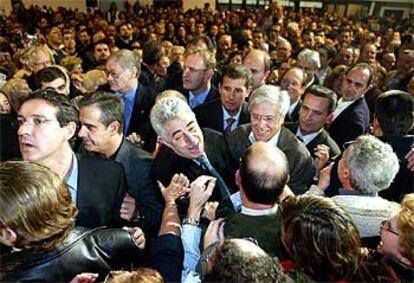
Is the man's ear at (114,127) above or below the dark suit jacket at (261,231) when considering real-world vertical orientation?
above

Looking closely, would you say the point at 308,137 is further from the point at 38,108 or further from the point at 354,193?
the point at 38,108

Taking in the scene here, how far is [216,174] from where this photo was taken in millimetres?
2031

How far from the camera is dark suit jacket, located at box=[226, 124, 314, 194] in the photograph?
2.15m

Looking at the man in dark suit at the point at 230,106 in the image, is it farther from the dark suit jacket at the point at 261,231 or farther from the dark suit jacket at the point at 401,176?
the dark suit jacket at the point at 261,231

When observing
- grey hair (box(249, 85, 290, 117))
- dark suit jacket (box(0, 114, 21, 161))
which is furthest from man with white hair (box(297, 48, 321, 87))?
dark suit jacket (box(0, 114, 21, 161))

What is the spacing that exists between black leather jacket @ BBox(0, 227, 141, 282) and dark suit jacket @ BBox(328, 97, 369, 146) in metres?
1.78

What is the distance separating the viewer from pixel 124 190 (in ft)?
6.30

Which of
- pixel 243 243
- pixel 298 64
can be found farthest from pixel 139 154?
pixel 298 64

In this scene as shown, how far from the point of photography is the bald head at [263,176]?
1.46 meters

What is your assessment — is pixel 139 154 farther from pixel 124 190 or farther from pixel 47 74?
pixel 47 74

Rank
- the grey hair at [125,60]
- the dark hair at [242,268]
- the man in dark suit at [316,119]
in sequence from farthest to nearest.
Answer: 1. the grey hair at [125,60]
2. the man in dark suit at [316,119]
3. the dark hair at [242,268]

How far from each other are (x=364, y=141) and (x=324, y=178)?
336 mm

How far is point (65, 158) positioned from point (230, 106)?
1.32 m

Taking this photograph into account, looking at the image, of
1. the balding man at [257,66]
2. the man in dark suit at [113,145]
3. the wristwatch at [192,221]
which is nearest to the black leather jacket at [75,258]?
the wristwatch at [192,221]
